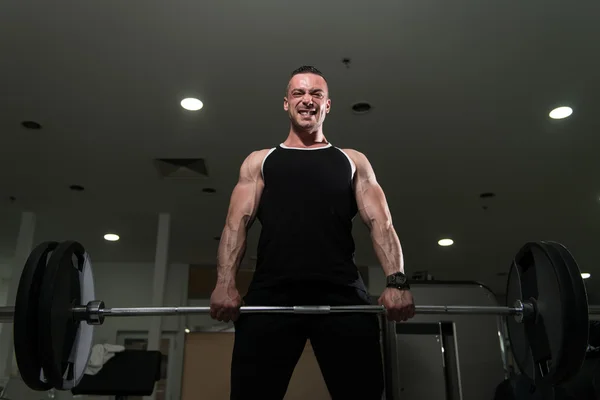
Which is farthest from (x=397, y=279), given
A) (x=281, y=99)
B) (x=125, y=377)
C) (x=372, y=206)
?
(x=281, y=99)

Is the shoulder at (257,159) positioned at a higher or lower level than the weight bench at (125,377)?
higher

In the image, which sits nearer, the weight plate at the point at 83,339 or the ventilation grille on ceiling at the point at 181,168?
the weight plate at the point at 83,339

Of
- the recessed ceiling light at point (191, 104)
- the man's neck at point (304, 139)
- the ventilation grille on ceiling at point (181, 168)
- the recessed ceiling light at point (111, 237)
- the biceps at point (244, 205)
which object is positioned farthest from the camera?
the recessed ceiling light at point (111, 237)

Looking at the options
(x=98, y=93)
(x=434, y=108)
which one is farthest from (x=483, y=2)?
(x=98, y=93)

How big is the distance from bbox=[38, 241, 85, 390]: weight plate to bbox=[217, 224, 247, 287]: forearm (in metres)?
0.42

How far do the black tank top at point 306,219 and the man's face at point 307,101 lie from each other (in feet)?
0.30

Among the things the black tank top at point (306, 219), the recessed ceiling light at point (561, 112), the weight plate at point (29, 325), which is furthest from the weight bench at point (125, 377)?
the recessed ceiling light at point (561, 112)

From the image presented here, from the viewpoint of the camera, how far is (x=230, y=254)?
156 centimetres

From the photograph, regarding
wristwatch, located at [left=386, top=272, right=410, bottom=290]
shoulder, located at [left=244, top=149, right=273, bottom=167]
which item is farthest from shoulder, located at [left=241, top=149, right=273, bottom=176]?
wristwatch, located at [left=386, top=272, right=410, bottom=290]

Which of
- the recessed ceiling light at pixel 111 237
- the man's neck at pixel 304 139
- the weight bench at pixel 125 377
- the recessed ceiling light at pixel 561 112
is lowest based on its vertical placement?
the weight bench at pixel 125 377

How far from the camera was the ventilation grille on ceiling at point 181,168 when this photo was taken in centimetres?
436

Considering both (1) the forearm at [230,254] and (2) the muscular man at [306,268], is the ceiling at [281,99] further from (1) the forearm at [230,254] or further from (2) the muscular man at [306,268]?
(1) the forearm at [230,254]

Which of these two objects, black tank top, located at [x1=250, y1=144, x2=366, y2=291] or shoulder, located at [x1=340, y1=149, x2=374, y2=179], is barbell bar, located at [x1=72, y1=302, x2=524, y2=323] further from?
shoulder, located at [x1=340, y1=149, x2=374, y2=179]

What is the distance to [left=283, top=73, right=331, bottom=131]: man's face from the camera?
1.71 metres
